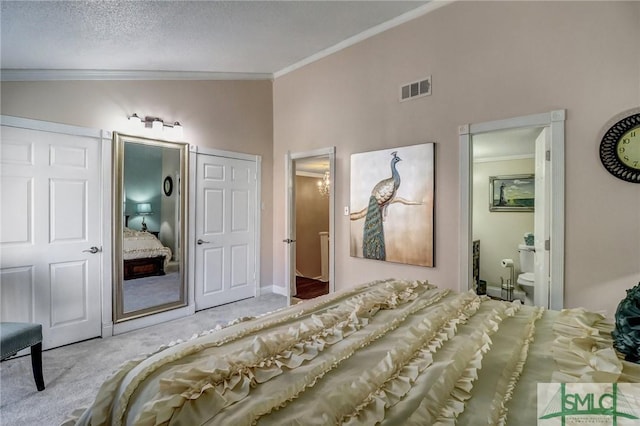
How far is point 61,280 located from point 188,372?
2897 millimetres

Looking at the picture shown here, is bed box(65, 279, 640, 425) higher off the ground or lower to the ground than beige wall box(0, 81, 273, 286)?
lower

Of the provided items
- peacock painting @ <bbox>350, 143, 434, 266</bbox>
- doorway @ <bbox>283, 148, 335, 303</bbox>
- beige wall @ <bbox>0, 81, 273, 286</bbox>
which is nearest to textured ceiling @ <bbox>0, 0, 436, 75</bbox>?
beige wall @ <bbox>0, 81, 273, 286</bbox>

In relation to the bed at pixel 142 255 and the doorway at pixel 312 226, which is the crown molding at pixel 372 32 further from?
the bed at pixel 142 255

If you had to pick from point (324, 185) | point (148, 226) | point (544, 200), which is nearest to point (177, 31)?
point (148, 226)

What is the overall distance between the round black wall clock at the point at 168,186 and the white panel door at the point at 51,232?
0.67 m

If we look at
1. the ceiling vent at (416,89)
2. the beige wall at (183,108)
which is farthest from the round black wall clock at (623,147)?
the beige wall at (183,108)

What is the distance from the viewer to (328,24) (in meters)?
3.38

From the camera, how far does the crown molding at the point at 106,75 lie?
2.71m

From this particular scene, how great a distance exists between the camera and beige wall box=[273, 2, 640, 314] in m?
2.22

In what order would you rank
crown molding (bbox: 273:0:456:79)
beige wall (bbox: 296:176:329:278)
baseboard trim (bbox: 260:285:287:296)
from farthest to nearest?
beige wall (bbox: 296:176:329:278) < baseboard trim (bbox: 260:285:287:296) < crown molding (bbox: 273:0:456:79)

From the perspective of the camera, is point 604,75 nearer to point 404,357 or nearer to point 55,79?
point 404,357

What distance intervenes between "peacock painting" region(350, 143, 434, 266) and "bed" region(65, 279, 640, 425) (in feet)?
5.44

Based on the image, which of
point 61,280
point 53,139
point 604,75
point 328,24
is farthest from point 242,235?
point 604,75

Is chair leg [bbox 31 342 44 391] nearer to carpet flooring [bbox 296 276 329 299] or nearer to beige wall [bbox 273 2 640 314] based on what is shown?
beige wall [bbox 273 2 640 314]
